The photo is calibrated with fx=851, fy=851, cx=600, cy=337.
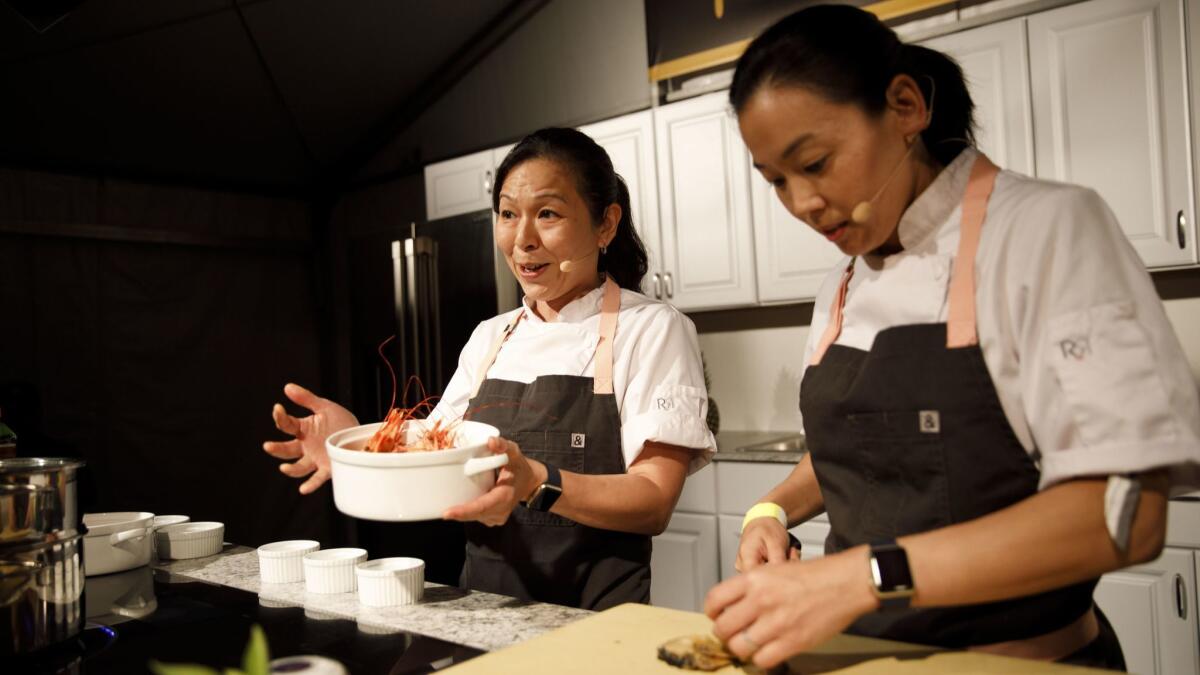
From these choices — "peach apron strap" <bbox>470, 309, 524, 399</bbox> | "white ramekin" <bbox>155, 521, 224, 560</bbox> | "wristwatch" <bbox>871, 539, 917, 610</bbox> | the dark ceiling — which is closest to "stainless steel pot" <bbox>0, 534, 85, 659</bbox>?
"white ramekin" <bbox>155, 521, 224, 560</bbox>

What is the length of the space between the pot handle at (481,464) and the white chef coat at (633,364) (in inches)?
14.8

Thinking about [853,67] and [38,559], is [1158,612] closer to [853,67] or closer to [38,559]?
[853,67]

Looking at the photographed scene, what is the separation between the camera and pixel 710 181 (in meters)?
3.37

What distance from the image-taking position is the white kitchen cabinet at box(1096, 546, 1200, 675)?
2.20m

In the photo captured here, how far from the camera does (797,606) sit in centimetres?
85

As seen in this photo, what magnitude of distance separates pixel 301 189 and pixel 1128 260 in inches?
200

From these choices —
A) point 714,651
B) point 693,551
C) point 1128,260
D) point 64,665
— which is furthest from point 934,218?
point 693,551

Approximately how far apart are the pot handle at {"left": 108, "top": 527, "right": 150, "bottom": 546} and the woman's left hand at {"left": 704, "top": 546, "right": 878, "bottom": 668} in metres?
1.18

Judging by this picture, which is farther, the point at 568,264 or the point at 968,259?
the point at 568,264

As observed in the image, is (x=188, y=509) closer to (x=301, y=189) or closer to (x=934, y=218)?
(x=301, y=189)

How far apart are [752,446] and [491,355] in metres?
1.70

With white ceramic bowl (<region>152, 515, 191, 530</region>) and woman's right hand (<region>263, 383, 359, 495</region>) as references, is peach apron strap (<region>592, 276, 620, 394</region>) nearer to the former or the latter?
woman's right hand (<region>263, 383, 359, 495</region>)

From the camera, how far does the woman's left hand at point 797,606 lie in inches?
33.3

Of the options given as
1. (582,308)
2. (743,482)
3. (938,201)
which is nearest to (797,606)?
(938,201)
